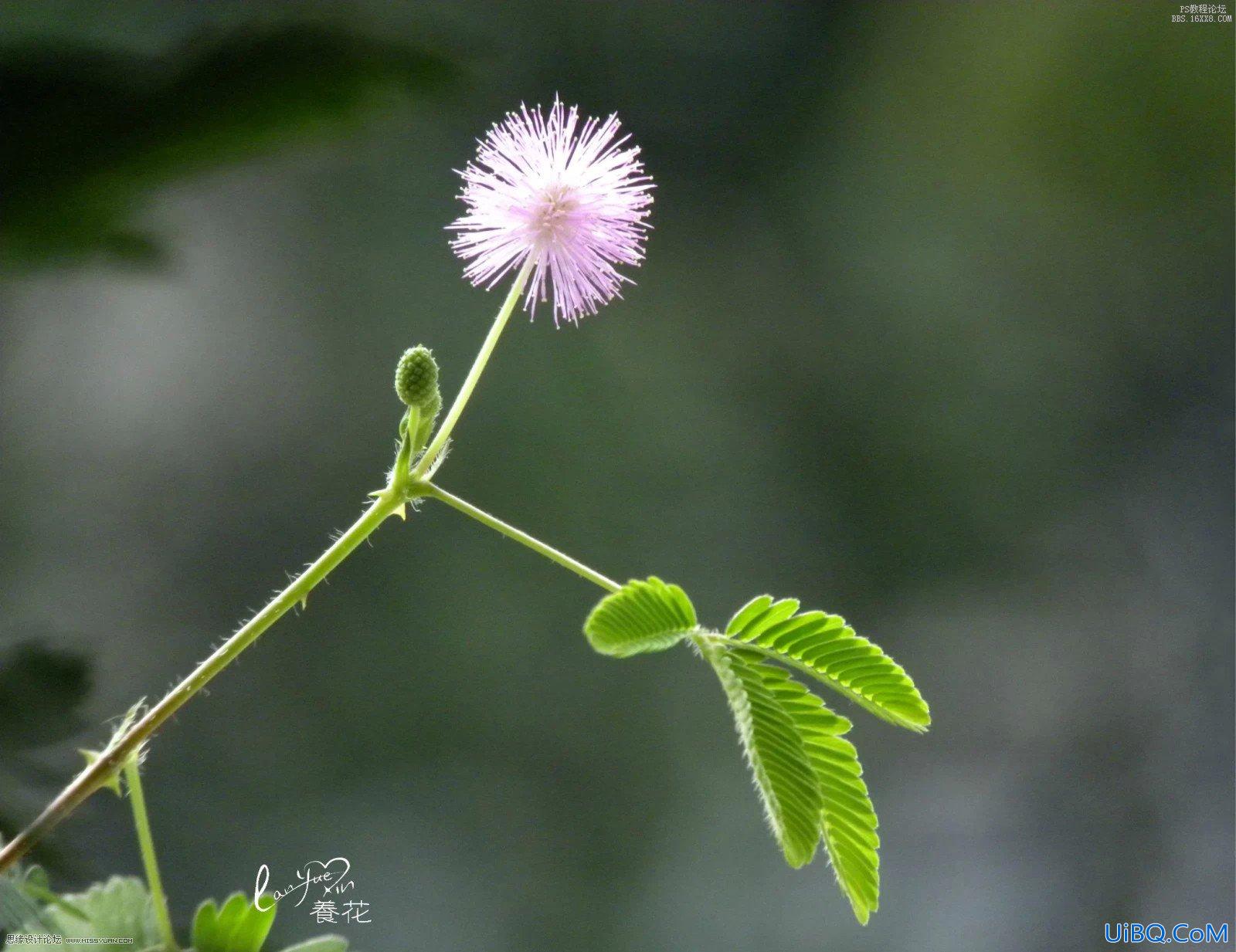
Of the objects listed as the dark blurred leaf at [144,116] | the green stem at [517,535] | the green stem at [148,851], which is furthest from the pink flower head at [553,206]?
the dark blurred leaf at [144,116]

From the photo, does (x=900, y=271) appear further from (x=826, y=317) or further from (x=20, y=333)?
(x=20, y=333)

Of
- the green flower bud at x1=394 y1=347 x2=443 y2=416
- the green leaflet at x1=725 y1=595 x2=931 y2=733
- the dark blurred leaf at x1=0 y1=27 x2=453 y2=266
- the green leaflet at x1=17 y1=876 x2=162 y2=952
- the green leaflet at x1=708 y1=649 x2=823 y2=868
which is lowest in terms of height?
the green leaflet at x1=17 y1=876 x2=162 y2=952

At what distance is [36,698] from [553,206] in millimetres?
536

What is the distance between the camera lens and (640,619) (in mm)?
414

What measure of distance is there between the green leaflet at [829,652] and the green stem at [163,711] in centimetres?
18

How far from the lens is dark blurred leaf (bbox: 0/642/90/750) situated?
0.72 m

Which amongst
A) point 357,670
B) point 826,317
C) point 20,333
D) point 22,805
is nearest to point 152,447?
point 20,333

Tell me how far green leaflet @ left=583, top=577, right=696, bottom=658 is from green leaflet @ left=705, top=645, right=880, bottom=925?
3 cm

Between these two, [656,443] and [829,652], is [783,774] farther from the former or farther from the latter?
[656,443]

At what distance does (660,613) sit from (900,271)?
3.47 feet

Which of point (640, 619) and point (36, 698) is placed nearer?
point (640, 619)
